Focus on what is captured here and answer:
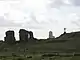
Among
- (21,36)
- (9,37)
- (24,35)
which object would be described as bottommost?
(9,37)

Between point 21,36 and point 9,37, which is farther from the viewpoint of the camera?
point 9,37

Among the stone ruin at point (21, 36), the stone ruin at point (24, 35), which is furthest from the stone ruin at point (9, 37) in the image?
the stone ruin at point (24, 35)

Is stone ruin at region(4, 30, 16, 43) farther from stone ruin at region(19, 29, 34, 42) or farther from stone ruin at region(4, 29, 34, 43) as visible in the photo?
stone ruin at region(19, 29, 34, 42)

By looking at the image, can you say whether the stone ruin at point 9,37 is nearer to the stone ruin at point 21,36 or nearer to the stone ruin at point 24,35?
the stone ruin at point 21,36

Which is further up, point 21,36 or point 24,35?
point 24,35

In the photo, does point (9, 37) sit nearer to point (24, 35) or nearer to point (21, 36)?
point (21, 36)

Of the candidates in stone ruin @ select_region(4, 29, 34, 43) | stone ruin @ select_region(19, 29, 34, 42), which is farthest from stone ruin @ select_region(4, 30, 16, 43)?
stone ruin @ select_region(19, 29, 34, 42)

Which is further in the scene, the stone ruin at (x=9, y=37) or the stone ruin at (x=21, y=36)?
the stone ruin at (x=9, y=37)

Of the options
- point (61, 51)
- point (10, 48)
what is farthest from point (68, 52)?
point (10, 48)

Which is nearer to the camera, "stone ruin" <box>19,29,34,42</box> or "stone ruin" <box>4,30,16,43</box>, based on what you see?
"stone ruin" <box>19,29,34,42</box>

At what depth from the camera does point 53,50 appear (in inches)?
1539

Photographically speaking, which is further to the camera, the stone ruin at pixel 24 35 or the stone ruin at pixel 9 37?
the stone ruin at pixel 9 37

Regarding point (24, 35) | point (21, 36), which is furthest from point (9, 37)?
point (24, 35)

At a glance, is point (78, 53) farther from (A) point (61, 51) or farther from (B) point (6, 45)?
(B) point (6, 45)
